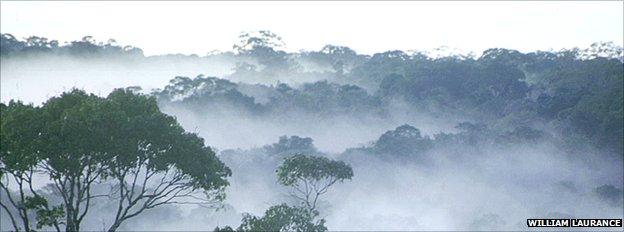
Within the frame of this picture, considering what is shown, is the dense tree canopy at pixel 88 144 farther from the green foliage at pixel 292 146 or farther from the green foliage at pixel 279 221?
the green foliage at pixel 292 146

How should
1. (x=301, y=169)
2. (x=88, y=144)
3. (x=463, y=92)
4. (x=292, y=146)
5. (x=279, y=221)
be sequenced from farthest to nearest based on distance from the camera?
1. (x=463, y=92)
2. (x=292, y=146)
3. (x=301, y=169)
4. (x=279, y=221)
5. (x=88, y=144)

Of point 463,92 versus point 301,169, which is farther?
point 463,92

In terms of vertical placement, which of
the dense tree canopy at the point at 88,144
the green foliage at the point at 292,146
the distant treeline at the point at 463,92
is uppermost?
the distant treeline at the point at 463,92

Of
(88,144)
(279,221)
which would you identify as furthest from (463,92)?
(88,144)

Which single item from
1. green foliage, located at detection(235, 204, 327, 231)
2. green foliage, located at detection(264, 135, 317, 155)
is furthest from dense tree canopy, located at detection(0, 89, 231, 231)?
green foliage, located at detection(264, 135, 317, 155)

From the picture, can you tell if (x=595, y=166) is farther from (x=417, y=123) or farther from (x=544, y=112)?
(x=417, y=123)

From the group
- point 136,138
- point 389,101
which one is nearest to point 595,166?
point 389,101

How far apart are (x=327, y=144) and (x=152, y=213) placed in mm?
47101

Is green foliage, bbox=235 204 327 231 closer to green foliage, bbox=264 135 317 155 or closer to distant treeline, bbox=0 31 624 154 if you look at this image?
Answer: green foliage, bbox=264 135 317 155

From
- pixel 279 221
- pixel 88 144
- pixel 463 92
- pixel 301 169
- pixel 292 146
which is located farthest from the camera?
A: pixel 463 92

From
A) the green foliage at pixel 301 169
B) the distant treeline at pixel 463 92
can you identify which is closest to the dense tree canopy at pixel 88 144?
the green foliage at pixel 301 169

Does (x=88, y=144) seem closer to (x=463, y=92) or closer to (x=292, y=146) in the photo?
(x=292, y=146)

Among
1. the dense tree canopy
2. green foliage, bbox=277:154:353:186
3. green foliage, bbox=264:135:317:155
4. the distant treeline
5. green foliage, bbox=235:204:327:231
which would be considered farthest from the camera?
the distant treeline

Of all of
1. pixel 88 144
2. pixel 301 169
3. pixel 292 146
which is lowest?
pixel 88 144
